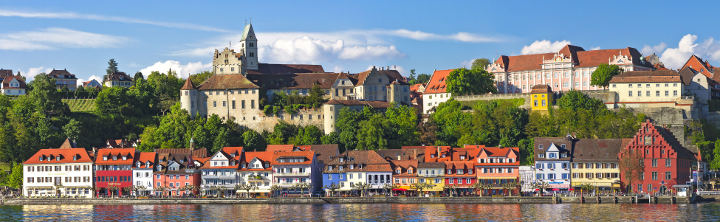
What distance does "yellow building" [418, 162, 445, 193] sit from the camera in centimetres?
10044

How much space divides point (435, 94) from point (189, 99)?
3028 cm

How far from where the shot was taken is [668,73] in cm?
11600

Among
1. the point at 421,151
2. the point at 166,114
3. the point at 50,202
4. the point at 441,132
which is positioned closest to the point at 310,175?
the point at 421,151

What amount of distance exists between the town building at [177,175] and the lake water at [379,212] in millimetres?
7176

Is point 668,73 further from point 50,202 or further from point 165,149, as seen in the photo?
point 50,202

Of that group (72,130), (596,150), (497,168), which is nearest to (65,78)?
(72,130)

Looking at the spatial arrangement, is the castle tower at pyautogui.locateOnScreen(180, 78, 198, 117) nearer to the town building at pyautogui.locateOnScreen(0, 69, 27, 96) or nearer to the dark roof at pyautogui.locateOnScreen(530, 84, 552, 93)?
the dark roof at pyautogui.locateOnScreen(530, 84, 552, 93)

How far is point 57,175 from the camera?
11025 centimetres

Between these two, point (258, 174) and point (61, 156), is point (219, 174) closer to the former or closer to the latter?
point (258, 174)

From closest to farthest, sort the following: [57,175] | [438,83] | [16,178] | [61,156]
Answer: [57,175] → [61,156] → [16,178] → [438,83]

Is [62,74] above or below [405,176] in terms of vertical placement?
above

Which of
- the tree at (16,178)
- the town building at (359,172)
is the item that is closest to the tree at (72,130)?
the tree at (16,178)

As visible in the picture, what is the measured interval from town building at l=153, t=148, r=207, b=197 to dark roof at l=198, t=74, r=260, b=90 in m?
16.7

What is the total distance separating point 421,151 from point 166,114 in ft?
136
